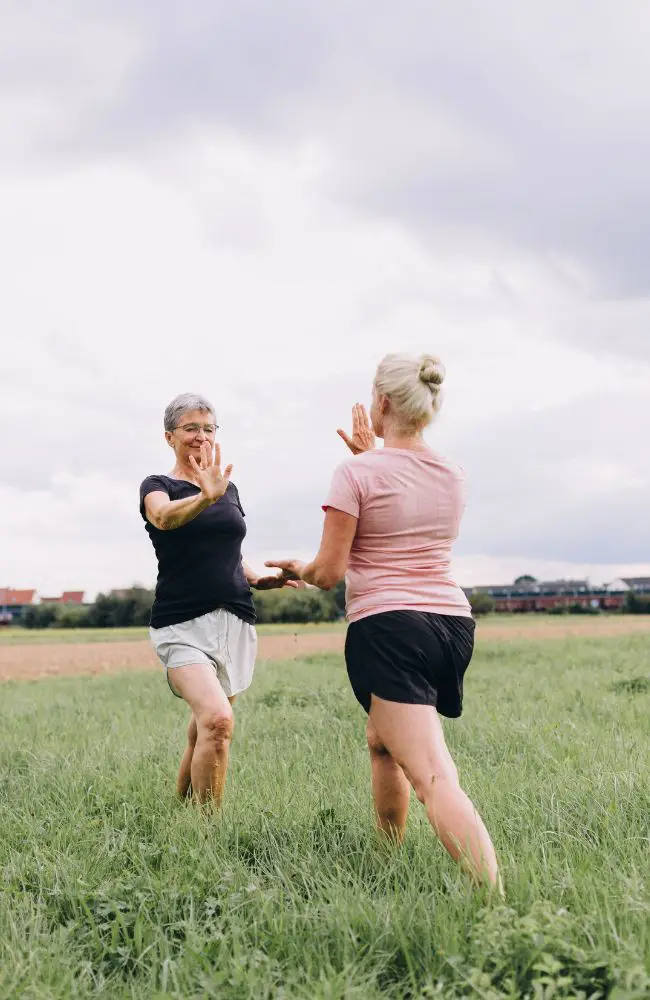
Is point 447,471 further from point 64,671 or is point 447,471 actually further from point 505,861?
point 64,671

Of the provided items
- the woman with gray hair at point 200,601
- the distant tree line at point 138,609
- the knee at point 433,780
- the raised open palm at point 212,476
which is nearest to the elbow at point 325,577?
the knee at point 433,780

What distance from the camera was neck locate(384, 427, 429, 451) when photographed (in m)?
3.65

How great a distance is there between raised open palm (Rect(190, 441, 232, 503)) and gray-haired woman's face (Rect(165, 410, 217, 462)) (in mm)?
534

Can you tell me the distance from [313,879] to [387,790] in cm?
50

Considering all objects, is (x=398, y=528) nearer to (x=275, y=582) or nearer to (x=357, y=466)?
(x=357, y=466)

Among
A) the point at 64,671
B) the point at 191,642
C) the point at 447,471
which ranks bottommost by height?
the point at 64,671

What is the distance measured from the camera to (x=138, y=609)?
218 ft

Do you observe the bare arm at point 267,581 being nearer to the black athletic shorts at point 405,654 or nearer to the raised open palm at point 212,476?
the raised open palm at point 212,476

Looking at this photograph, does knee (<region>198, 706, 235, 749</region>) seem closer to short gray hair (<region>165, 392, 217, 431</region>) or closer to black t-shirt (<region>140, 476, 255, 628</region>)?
black t-shirt (<region>140, 476, 255, 628</region>)

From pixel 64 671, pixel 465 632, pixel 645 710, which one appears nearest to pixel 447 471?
pixel 465 632

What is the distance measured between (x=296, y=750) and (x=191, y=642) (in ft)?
6.84

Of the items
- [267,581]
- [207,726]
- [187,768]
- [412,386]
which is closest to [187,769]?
[187,768]

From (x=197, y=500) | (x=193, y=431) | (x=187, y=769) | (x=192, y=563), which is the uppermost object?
(x=193, y=431)

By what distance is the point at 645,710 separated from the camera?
28.5 ft
